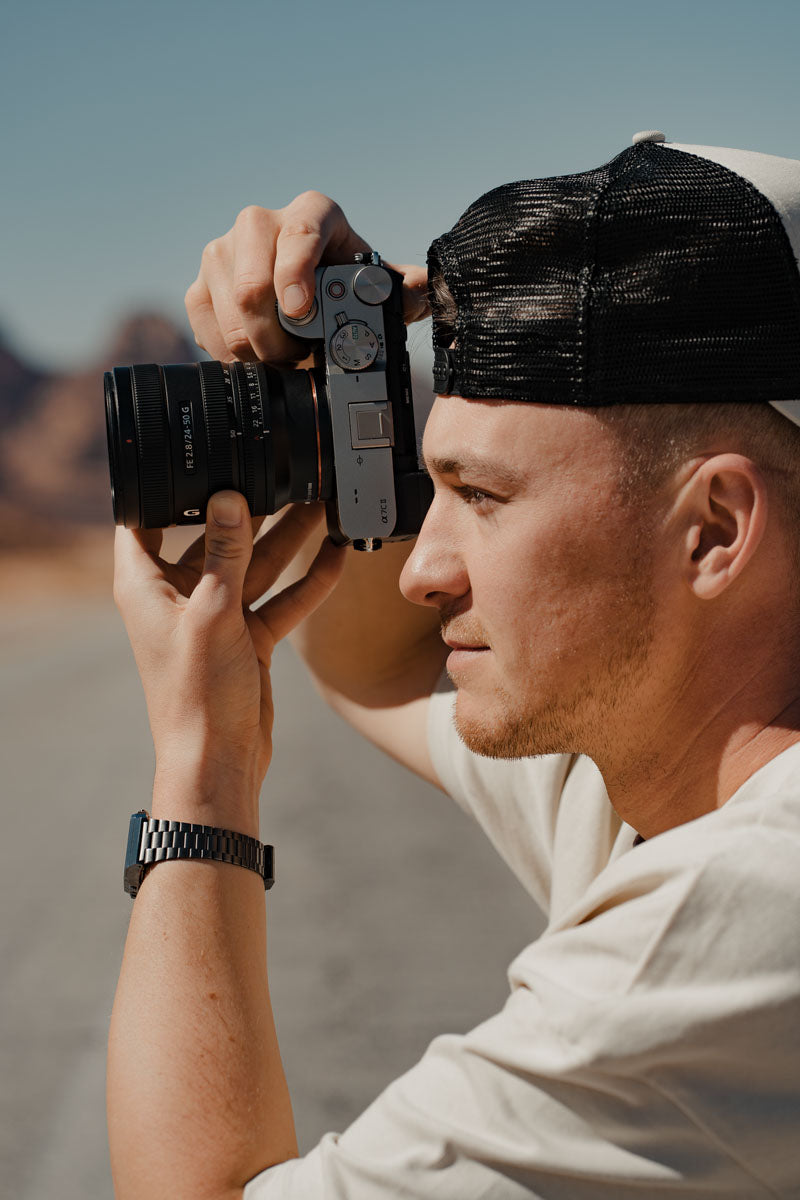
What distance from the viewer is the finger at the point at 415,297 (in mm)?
1553

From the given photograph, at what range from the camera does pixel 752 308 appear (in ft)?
3.66

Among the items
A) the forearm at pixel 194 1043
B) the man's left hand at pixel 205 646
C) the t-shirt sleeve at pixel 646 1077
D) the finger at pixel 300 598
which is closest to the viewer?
the t-shirt sleeve at pixel 646 1077

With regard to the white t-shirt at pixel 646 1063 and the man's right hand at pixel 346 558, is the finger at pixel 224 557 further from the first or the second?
the white t-shirt at pixel 646 1063

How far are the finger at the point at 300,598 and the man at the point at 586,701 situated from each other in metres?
0.08

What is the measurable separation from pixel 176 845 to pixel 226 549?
1.21 ft

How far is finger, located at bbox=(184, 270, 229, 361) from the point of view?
163 centimetres

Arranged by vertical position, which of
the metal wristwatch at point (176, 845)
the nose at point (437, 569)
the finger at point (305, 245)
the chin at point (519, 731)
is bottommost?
the metal wristwatch at point (176, 845)

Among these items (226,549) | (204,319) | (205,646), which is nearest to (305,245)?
(204,319)

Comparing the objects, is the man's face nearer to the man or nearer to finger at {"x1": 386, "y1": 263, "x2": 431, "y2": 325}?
the man

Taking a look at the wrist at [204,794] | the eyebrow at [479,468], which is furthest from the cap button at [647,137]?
the wrist at [204,794]

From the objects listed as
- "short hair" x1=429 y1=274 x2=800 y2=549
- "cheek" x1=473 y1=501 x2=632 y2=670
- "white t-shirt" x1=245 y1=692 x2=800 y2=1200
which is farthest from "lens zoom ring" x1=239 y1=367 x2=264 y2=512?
"white t-shirt" x1=245 y1=692 x2=800 y2=1200

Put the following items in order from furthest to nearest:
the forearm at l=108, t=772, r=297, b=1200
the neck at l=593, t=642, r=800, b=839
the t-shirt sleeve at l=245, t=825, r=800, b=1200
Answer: the neck at l=593, t=642, r=800, b=839 < the forearm at l=108, t=772, r=297, b=1200 < the t-shirt sleeve at l=245, t=825, r=800, b=1200

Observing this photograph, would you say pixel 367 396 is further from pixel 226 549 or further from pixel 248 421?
pixel 226 549

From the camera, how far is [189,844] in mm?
1230
